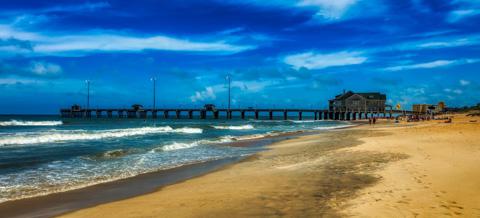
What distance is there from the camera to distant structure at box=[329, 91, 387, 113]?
95938mm

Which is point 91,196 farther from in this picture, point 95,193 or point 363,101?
point 363,101

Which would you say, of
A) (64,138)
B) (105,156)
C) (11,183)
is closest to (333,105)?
(64,138)

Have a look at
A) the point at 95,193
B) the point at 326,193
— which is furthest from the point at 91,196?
the point at 326,193

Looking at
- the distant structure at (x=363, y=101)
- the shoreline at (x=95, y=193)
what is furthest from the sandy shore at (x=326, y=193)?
the distant structure at (x=363, y=101)

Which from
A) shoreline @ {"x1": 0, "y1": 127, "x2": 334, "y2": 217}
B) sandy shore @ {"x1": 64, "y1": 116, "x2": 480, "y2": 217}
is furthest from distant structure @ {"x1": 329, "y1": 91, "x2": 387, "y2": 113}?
shoreline @ {"x1": 0, "y1": 127, "x2": 334, "y2": 217}

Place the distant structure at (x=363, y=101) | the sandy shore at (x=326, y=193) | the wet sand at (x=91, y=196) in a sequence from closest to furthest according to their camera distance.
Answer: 1. the sandy shore at (x=326, y=193)
2. the wet sand at (x=91, y=196)
3. the distant structure at (x=363, y=101)

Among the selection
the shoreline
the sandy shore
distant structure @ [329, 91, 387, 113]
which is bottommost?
the shoreline

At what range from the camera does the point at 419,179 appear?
Answer: 855 cm

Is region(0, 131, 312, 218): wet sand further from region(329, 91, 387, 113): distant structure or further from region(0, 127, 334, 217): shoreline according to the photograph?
region(329, 91, 387, 113): distant structure

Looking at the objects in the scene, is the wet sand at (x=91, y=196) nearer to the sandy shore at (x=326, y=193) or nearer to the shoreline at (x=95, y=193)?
the shoreline at (x=95, y=193)

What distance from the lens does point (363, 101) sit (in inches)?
3782

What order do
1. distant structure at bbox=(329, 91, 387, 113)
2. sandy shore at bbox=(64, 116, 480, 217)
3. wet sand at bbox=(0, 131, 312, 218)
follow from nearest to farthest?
sandy shore at bbox=(64, 116, 480, 217), wet sand at bbox=(0, 131, 312, 218), distant structure at bbox=(329, 91, 387, 113)

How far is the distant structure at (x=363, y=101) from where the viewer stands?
315ft

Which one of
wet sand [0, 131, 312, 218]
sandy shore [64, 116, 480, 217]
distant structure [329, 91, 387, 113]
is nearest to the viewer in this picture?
sandy shore [64, 116, 480, 217]
